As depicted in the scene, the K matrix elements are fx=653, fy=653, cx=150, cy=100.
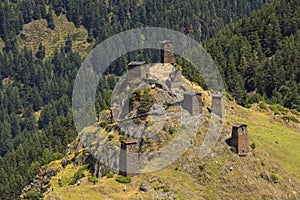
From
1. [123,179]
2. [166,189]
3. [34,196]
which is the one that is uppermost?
[123,179]

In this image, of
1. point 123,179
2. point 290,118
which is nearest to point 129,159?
point 123,179

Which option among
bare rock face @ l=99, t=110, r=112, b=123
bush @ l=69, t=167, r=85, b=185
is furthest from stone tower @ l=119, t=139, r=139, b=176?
bare rock face @ l=99, t=110, r=112, b=123

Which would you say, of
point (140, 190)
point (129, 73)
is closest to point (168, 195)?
point (140, 190)

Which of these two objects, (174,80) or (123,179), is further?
(174,80)

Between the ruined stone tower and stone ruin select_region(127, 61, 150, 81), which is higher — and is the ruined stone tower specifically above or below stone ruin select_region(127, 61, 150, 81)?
below

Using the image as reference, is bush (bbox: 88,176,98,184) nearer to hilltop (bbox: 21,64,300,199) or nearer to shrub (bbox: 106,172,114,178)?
hilltop (bbox: 21,64,300,199)

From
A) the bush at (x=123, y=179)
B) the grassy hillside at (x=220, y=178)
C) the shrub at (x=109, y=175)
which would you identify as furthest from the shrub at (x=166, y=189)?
the shrub at (x=109, y=175)

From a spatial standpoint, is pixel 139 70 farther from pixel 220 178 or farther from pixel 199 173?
pixel 220 178
